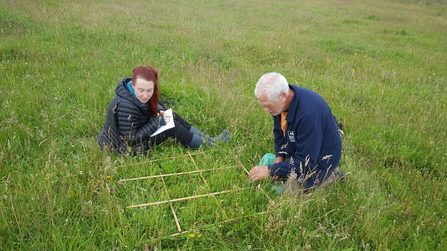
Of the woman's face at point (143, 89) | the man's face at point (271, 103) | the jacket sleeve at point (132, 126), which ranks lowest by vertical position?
the jacket sleeve at point (132, 126)

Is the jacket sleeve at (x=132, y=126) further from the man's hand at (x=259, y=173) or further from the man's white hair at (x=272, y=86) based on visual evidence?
the man's white hair at (x=272, y=86)

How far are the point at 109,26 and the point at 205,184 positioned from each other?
8269 millimetres

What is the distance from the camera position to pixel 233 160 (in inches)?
163

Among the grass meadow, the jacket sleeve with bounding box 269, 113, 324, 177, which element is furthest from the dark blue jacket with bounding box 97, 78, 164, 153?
the jacket sleeve with bounding box 269, 113, 324, 177

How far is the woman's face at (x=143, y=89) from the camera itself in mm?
3818

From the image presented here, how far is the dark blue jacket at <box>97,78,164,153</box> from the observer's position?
152 inches

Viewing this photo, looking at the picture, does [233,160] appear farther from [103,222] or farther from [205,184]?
[103,222]

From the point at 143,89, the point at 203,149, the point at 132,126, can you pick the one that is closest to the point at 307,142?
the point at 203,149

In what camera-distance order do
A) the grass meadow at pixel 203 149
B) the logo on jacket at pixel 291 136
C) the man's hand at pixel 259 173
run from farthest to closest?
the man's hand at pixel 259 173 < the logo on jacket at pixel 291 136 < the grass meadow at pixel 203 149

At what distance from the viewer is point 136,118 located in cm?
395

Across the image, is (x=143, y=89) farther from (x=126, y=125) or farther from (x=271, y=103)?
(x=271, y=103)

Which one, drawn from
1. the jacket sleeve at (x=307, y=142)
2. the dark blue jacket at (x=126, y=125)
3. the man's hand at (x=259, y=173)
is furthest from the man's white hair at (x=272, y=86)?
the dark blue jacket at (x=126, y=125)

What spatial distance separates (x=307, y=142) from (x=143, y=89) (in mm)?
2093

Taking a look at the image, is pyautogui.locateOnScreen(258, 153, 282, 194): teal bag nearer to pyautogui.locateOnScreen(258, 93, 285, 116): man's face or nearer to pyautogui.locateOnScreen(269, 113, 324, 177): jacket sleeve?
pyautogui.locateOnScreen(269, 113, 324, 177): jacket sleeve
